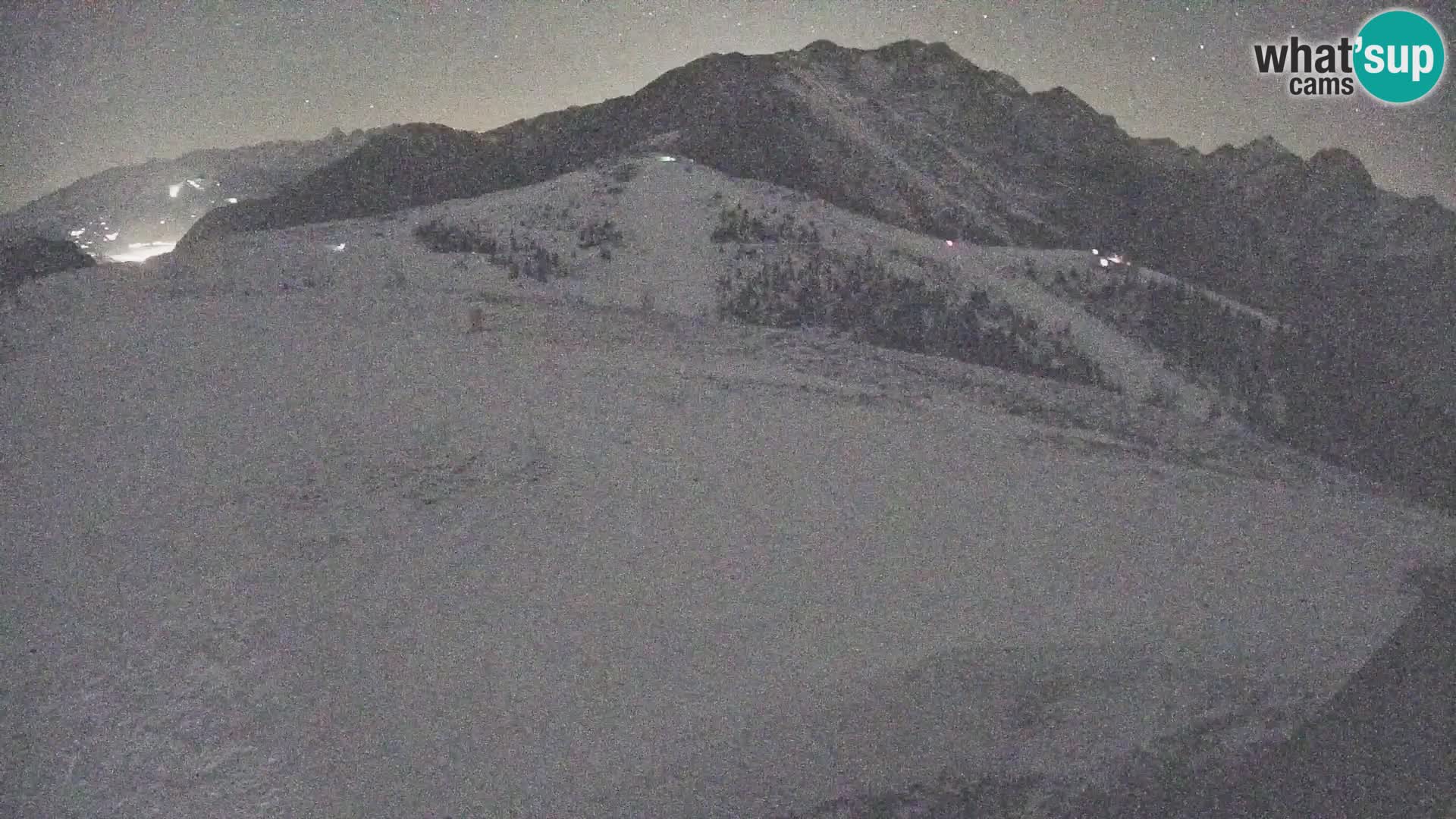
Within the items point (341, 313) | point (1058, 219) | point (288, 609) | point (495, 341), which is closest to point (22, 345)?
point (341, 313)

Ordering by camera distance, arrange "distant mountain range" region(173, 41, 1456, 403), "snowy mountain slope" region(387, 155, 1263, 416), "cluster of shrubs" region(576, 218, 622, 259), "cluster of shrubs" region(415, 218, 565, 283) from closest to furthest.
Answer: "snowy mountain slope" region(387, 155, 1263, 416)
"cluster of shrubs" region(415, 218, 565, 283)
"cluster of shrubs" region(576, 218, 622, 259)
"distant mountain range" region(173, 41, 1456, 403)

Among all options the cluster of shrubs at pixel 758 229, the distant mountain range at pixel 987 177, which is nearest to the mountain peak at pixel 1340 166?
the distant mountain range at pixel 987 177

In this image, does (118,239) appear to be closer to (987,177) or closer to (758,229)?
(758,229)

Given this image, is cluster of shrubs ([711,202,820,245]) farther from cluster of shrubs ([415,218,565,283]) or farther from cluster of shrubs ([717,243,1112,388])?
cluster of shrubs ([415,218,565,283])

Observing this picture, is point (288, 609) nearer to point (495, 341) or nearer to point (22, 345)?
point (495, 341)

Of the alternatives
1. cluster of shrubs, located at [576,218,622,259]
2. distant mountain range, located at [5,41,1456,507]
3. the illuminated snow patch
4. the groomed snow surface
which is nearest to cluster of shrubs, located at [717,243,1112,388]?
the groomed snow surface

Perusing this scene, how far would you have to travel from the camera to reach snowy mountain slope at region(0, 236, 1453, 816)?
6.04 metres

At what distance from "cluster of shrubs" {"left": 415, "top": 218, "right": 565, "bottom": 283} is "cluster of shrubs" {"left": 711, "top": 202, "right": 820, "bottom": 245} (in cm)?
317

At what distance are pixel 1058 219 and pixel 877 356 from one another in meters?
15.3

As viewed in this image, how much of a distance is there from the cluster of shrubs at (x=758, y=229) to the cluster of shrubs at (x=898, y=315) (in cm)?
177

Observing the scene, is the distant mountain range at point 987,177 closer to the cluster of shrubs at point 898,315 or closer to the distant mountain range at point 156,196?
the distant mountain range at point 156,196

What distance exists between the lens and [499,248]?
16172 millimetres

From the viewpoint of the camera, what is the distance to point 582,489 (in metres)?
8.61

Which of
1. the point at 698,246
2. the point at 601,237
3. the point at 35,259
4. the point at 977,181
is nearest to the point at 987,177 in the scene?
the point at 977,181
